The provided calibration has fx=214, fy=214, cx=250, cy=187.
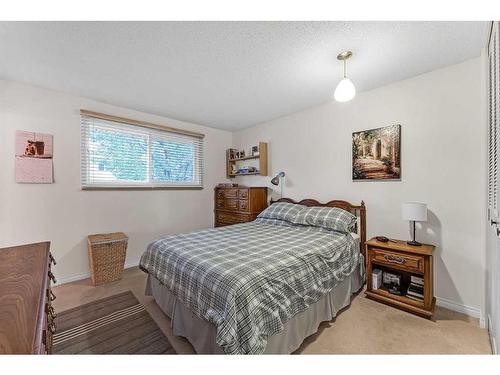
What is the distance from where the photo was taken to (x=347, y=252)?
2.22m

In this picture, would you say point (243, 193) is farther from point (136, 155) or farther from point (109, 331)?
point (109, 331)

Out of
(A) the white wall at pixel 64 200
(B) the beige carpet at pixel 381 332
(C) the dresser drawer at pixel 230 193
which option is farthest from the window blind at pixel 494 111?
(A) the white wall at pixel 64 200

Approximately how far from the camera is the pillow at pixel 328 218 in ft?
8.01

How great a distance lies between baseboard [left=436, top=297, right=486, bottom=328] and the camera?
189cm

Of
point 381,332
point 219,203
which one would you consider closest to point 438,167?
point 381,332

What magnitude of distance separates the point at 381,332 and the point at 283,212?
162 centimetres

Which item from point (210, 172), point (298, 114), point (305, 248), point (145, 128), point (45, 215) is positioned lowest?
point (305, 248)

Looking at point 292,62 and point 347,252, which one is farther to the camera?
point 347,252

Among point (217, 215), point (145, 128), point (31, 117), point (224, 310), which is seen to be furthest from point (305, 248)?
point (31, 117)

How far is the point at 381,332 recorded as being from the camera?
5.80 feet

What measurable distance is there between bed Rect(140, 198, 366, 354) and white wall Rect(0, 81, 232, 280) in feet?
4.38

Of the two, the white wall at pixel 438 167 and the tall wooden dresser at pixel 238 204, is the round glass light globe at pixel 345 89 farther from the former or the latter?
the tall wooden dresser at pixel 238 204
